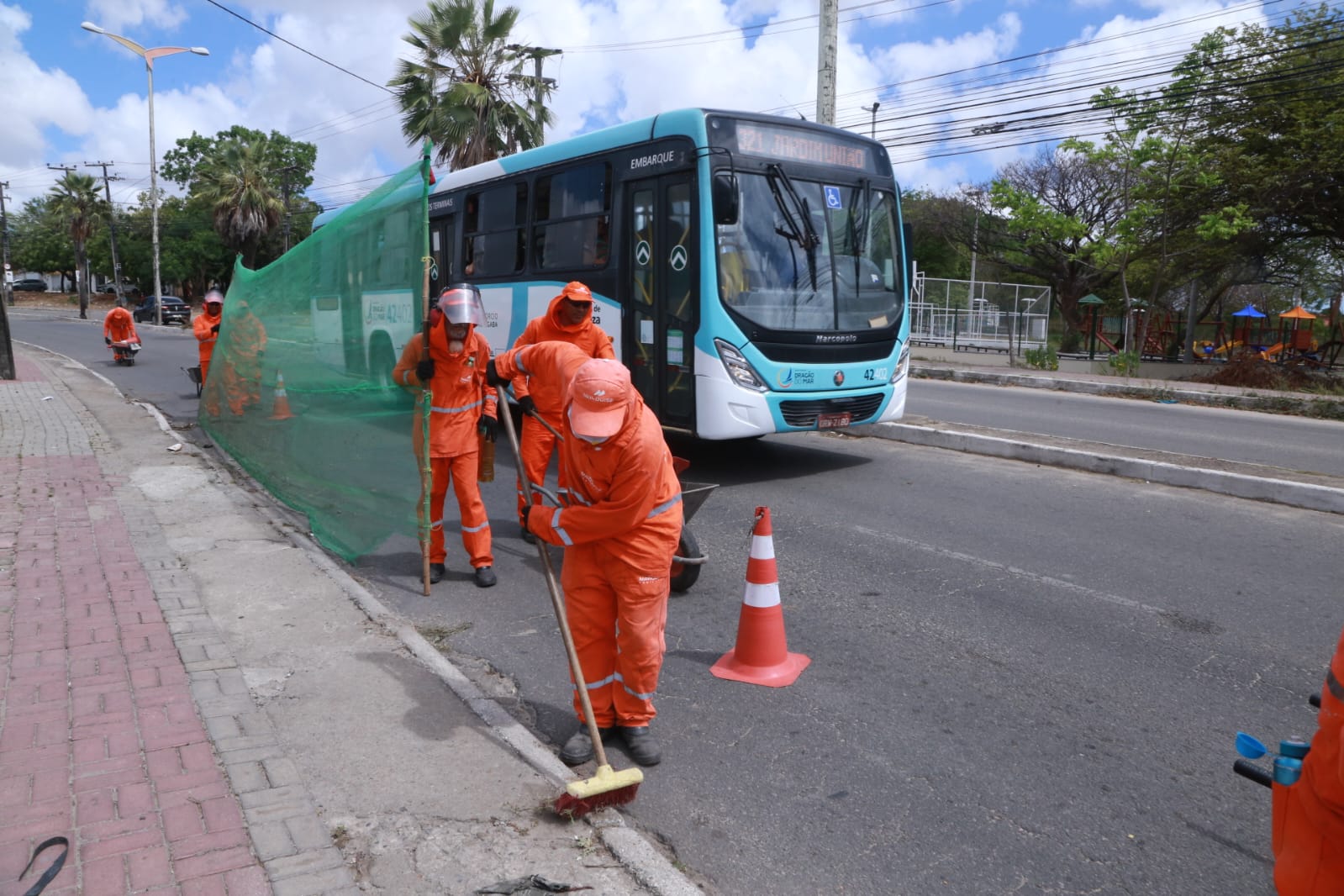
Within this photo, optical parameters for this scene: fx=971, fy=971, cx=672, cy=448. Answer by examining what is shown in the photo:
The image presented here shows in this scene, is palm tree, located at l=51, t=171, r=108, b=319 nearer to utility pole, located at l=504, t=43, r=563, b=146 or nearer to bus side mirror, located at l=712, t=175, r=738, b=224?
utility pole, located at l=504, t=43, r=563, b=146

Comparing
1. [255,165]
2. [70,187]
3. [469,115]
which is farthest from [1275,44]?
[70,187]

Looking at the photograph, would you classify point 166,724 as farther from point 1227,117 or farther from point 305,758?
point 1227,117

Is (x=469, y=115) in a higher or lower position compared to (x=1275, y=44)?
lower

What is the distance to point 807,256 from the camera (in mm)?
8758

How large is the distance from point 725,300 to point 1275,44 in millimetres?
20790

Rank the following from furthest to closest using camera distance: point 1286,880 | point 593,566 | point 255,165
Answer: point 255,165 → point 593,566 → point 1286,880

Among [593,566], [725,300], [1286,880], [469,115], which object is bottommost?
[1286,880]

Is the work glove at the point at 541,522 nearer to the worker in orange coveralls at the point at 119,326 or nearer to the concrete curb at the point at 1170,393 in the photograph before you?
the concrete curb at the point at 1170,393

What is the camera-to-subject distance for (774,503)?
26.2 ft

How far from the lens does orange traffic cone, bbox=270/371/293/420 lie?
788cm

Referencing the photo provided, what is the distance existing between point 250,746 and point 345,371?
3.31 metres

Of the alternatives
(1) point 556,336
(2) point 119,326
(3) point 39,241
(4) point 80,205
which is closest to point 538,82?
(2) point 119,326

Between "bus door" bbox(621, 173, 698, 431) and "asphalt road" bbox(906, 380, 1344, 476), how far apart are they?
5322mm

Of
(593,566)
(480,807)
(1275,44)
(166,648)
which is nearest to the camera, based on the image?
(480,807)
